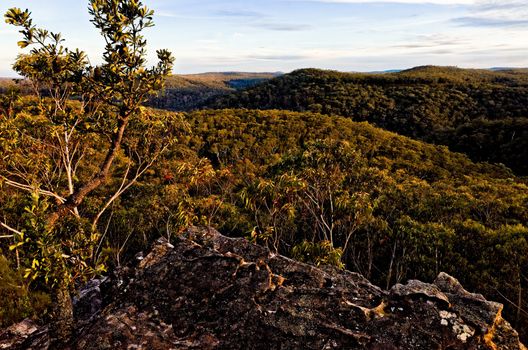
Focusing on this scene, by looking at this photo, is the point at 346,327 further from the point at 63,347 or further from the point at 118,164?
the point at 118,164

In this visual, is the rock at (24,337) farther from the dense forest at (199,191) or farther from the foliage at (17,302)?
the foliage at (17,302)

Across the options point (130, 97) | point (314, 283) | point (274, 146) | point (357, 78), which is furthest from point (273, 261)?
point (357, 78)

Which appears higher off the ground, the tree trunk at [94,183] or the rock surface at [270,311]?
the tree trunk at [94,183]

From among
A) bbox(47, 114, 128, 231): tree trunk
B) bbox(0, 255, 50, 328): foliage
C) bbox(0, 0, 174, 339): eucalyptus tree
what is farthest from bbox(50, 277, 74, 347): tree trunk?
bbox(0, 255, 50, 328): foliage

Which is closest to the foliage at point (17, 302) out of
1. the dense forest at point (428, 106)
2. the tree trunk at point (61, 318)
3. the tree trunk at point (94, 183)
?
the tree trunk at point (61, 318)

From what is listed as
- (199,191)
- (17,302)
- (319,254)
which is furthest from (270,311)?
(199,191)
